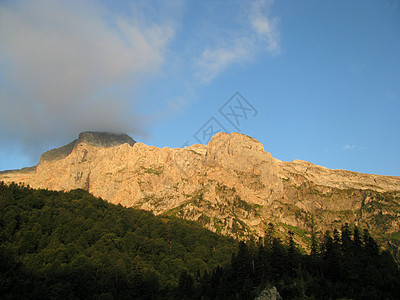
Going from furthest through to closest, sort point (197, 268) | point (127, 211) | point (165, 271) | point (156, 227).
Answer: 1. point (127, 211)
2. point (156, 227)
3. point (197, 268)
4. point (165, 271)

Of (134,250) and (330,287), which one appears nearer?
(330,287)

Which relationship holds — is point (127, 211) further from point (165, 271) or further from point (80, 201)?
point (165, 271)

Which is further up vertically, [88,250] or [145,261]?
[88,250]

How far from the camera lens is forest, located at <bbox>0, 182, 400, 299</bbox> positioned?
87.5 m

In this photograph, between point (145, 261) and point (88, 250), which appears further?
point (145, 261)

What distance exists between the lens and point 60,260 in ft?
385

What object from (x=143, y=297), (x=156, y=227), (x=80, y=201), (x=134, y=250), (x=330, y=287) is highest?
(x=80, y=201)

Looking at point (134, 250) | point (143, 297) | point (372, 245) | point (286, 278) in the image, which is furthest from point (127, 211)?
point (372, 245)

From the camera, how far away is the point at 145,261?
142m

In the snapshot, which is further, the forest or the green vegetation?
the green vegetation

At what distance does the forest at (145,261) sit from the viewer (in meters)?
87.5

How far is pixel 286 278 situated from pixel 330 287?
1343 centimetres

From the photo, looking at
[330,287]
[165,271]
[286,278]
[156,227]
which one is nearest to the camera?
[330,287]

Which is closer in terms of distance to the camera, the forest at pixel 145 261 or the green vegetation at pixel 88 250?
the forest at pixel 145 261
